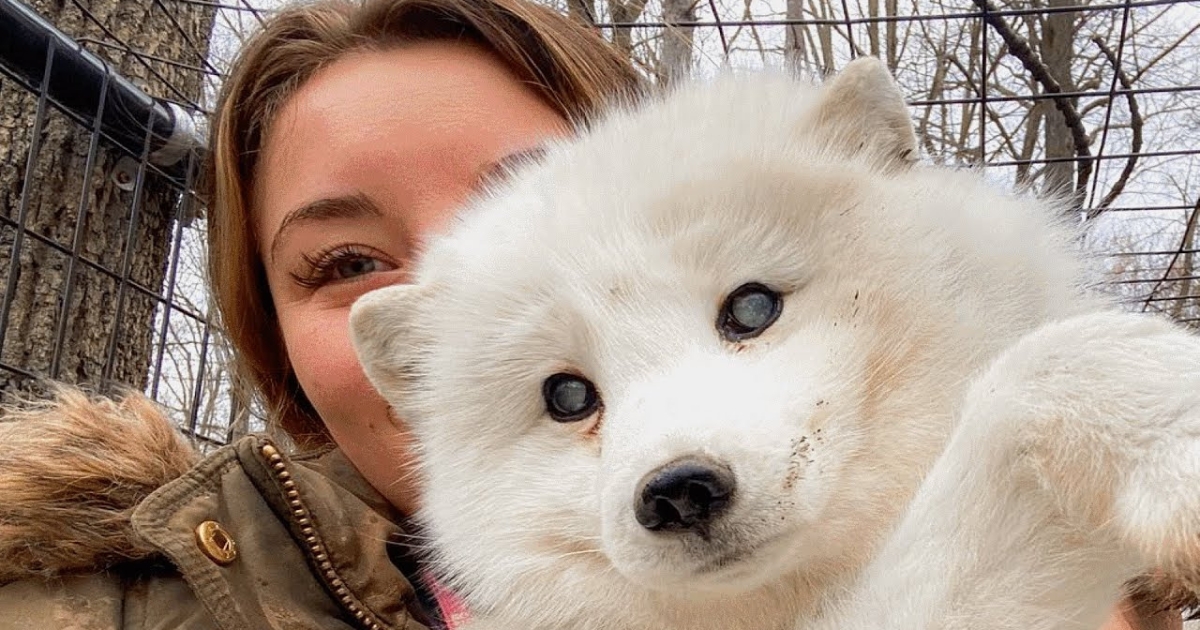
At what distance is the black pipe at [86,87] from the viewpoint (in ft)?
8.73

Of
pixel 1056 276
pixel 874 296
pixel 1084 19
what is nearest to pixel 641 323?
pixel 874 296

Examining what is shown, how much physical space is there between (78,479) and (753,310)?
1200 millimetres

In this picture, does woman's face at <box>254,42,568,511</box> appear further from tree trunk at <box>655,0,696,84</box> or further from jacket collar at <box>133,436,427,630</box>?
tree trunk at <box>655,0,696,84</box>

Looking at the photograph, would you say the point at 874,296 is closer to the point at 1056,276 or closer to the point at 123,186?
the point at 1056,276

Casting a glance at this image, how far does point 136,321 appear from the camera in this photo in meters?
3.47

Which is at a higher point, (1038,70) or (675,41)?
(1038,70)

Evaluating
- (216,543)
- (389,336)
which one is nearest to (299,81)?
(389,336)

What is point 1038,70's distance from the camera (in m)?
4.23

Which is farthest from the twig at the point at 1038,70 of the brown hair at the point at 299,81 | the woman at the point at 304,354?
the woman at the point at 304,354

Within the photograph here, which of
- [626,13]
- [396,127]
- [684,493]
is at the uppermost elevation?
[626,13]

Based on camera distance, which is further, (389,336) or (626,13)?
(626,13)

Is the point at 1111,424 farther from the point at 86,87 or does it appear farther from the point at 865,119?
the point at 86,87

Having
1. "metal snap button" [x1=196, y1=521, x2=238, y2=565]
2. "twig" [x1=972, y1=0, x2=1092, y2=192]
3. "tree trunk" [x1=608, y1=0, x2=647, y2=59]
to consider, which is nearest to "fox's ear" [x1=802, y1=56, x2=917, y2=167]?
"metal snap button" [x1=196, y1=521, x2=238, y2=565]

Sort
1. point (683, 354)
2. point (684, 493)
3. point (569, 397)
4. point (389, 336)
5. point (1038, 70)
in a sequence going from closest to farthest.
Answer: point (684, 493), point (683, 354), point (569, 397), point (389, 336), point (1038, 70)
